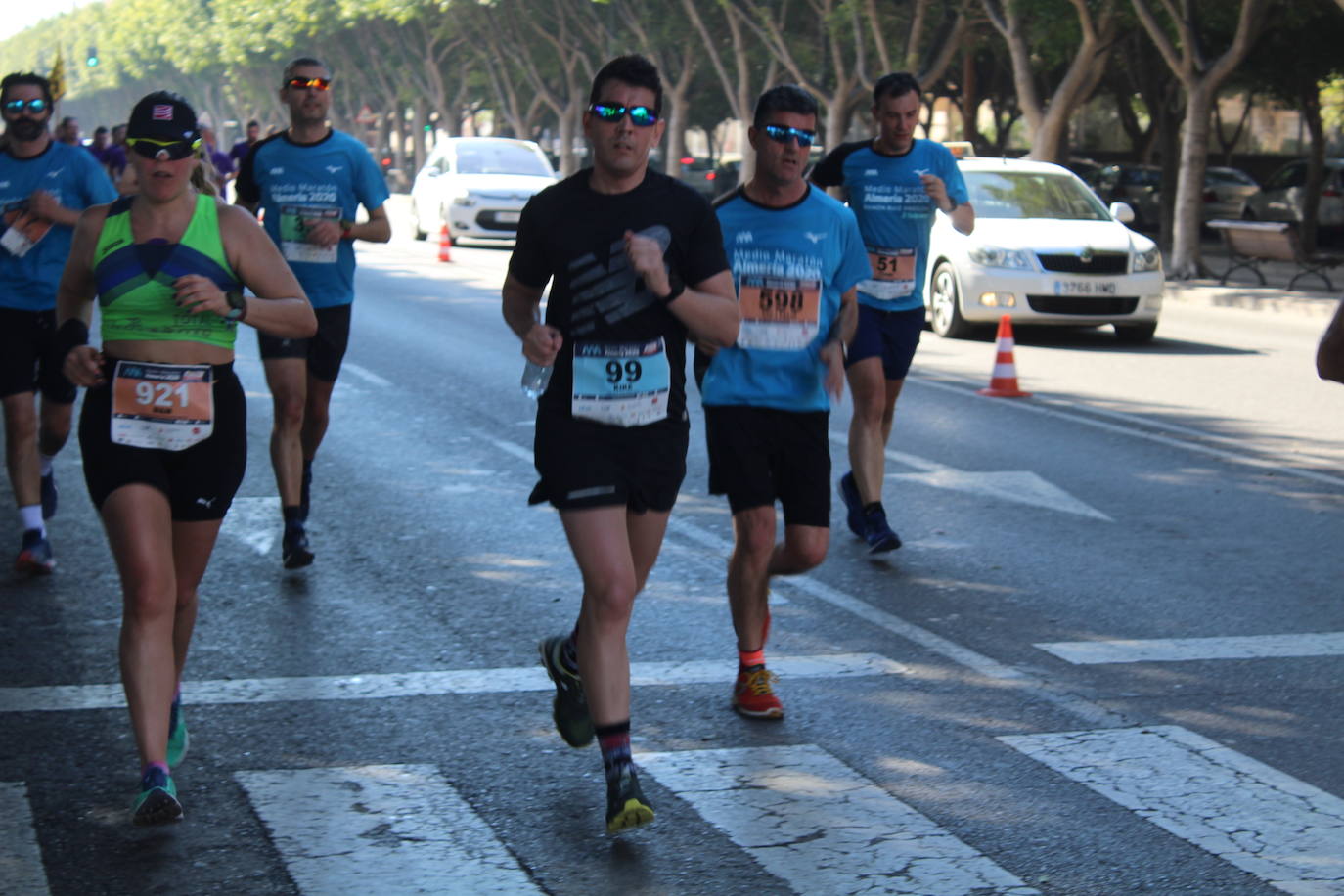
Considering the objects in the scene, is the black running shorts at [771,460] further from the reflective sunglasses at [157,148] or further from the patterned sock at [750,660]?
the reflective sunglasses at [157,148]

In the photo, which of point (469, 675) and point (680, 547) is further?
point (680, 547)

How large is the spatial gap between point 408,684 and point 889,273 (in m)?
3.11

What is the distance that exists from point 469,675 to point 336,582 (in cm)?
154

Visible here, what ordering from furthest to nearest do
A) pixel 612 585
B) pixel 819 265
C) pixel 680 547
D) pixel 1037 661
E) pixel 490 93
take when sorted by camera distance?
pixel 490 93 → pixel 680 547 → pixel 1037 661 → pixel 819 265 → pixel 612 585

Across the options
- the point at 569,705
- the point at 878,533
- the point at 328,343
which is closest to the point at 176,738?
the point at 569,705

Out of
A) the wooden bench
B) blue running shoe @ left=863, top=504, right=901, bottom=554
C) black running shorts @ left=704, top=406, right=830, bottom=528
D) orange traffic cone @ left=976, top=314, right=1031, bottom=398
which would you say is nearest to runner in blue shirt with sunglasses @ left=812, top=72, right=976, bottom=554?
blue running shoe @ left=863, top=504, right=901, bottom=554

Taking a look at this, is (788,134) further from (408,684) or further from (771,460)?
(408,684)

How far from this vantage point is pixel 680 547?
8141 millimetres

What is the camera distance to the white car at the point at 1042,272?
16.9 m

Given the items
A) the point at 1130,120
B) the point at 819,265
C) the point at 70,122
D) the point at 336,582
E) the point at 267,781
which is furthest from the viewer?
the point at 1130,120

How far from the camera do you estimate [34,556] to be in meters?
7.44

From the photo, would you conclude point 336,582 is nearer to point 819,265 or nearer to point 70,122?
point 819,265

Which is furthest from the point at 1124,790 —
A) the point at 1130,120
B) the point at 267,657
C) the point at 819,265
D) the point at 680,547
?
the point at 1130,120

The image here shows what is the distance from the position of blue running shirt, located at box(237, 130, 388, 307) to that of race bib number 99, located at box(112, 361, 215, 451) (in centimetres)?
286
